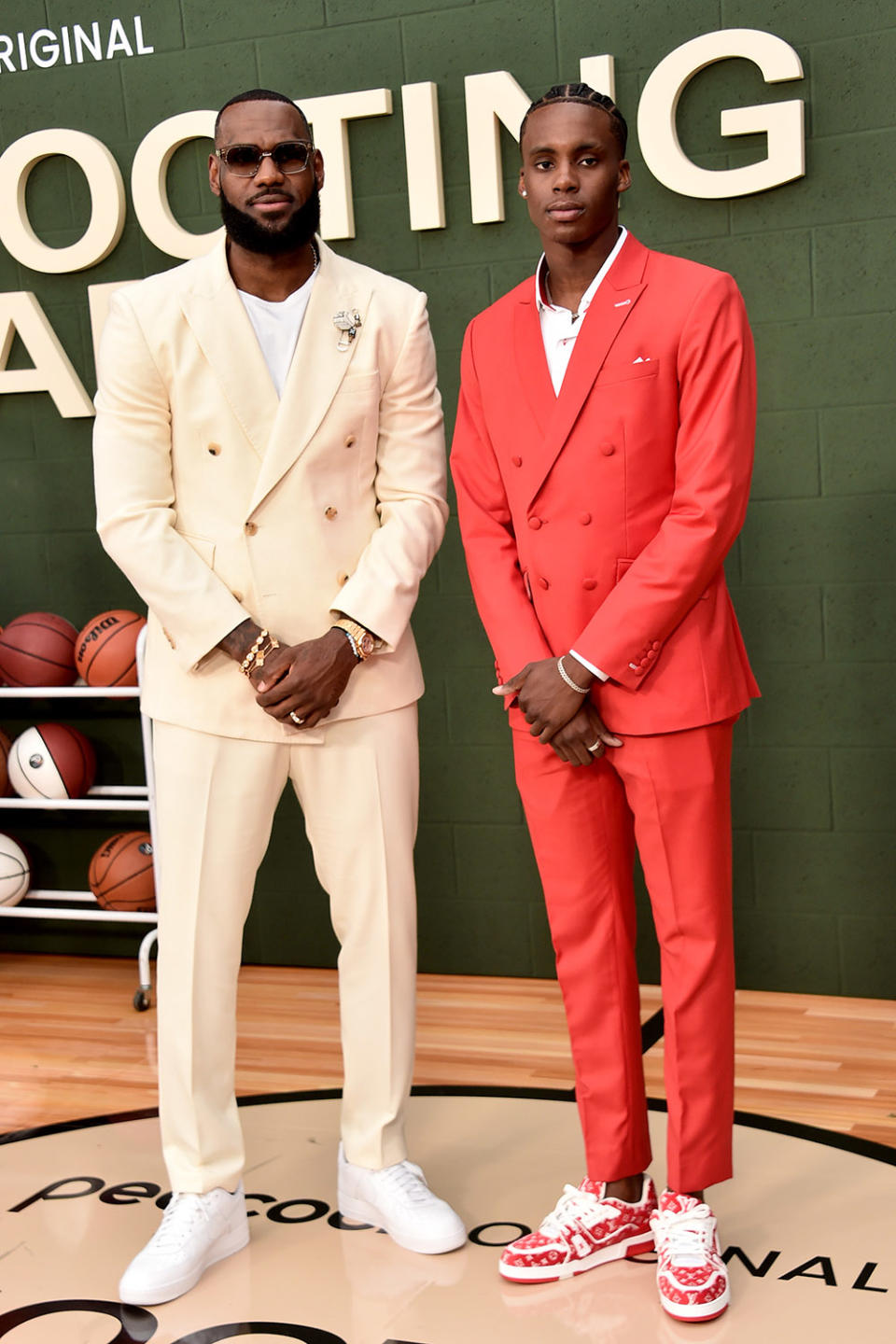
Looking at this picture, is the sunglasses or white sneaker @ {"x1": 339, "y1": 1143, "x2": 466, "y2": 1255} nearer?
the sunglasses

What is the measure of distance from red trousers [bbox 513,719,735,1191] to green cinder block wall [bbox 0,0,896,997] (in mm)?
1467

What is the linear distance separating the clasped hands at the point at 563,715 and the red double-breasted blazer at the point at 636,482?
0.10ft

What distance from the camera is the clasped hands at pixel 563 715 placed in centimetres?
213

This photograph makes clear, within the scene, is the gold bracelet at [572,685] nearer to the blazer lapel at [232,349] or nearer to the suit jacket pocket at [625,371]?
the suit jacket pocket at [625,371]

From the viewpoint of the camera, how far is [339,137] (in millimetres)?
3721

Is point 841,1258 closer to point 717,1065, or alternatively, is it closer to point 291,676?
point 717,1065

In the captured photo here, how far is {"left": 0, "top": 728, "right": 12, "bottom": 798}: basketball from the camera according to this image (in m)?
3.97

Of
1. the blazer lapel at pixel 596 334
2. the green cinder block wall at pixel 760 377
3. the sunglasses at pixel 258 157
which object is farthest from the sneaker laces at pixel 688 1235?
the sunglasses at pixel 258 157

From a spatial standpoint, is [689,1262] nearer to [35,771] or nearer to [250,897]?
[250,897]

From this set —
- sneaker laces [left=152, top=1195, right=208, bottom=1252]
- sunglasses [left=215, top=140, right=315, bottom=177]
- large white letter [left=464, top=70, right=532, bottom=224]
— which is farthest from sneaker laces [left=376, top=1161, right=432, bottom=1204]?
large white letter [left=464, top=70, right=532, bottom=224]

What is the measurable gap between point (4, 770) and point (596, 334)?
249 centimetres

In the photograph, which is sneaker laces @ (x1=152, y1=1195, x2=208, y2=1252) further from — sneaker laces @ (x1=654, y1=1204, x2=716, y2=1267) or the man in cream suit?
sneaker laces @ (x1=654, y1=1204, x2=716, y2=1267)

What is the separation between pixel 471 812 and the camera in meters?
3.94

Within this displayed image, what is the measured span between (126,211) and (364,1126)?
2.71 m
